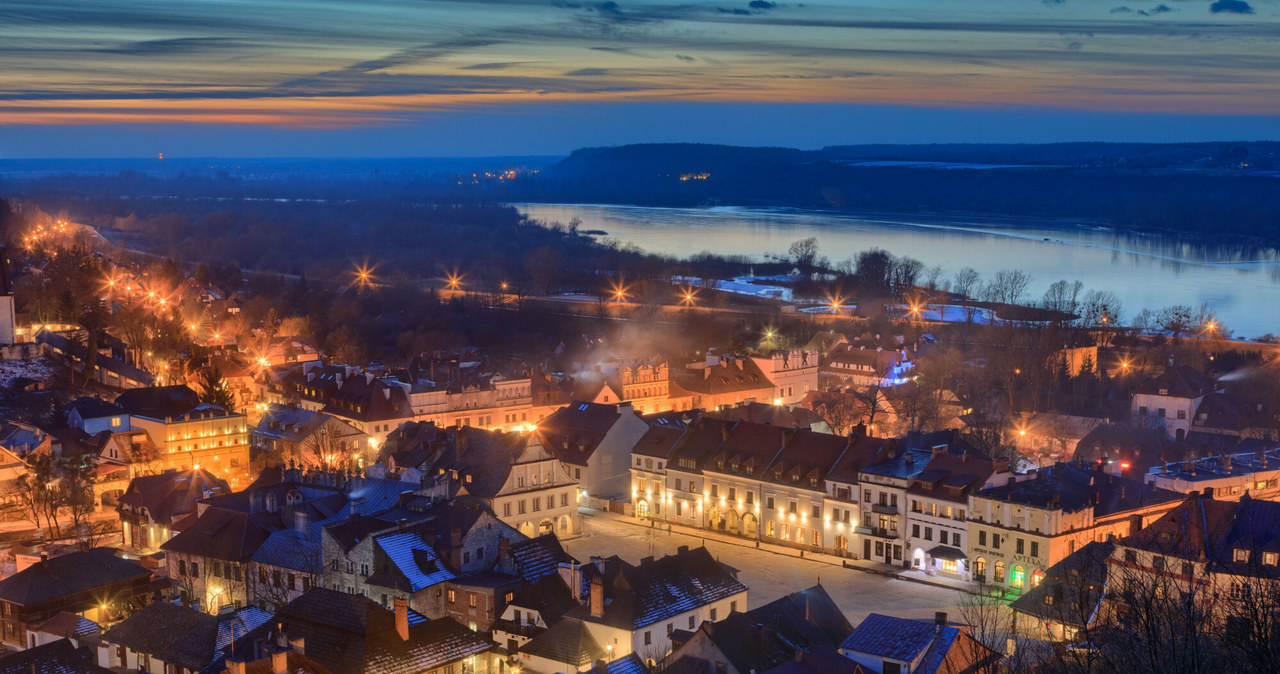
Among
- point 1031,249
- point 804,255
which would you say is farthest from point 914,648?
point 1031,249

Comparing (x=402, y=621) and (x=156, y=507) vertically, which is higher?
(x=402, y=621)

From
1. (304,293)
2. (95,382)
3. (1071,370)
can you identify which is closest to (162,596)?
(95,382)

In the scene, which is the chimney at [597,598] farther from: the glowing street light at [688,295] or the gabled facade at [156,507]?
the glowing street light at [688,295]

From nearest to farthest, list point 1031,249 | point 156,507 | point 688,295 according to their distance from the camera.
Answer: point 156,507
point 688,295
point 1031,249

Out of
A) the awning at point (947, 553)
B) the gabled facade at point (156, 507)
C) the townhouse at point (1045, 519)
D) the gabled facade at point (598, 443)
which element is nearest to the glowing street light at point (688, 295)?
the gabled facade at point (598, 443)

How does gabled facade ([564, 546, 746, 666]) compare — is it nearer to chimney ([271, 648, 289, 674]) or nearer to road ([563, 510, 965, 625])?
road ([563, 510, 965, 625])

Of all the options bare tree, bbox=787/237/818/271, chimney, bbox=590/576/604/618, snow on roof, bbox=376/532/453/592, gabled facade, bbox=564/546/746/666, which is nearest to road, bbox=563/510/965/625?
gabled facade, bbox=564/546/746/666

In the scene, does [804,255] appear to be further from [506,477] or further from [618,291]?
[506,477]
